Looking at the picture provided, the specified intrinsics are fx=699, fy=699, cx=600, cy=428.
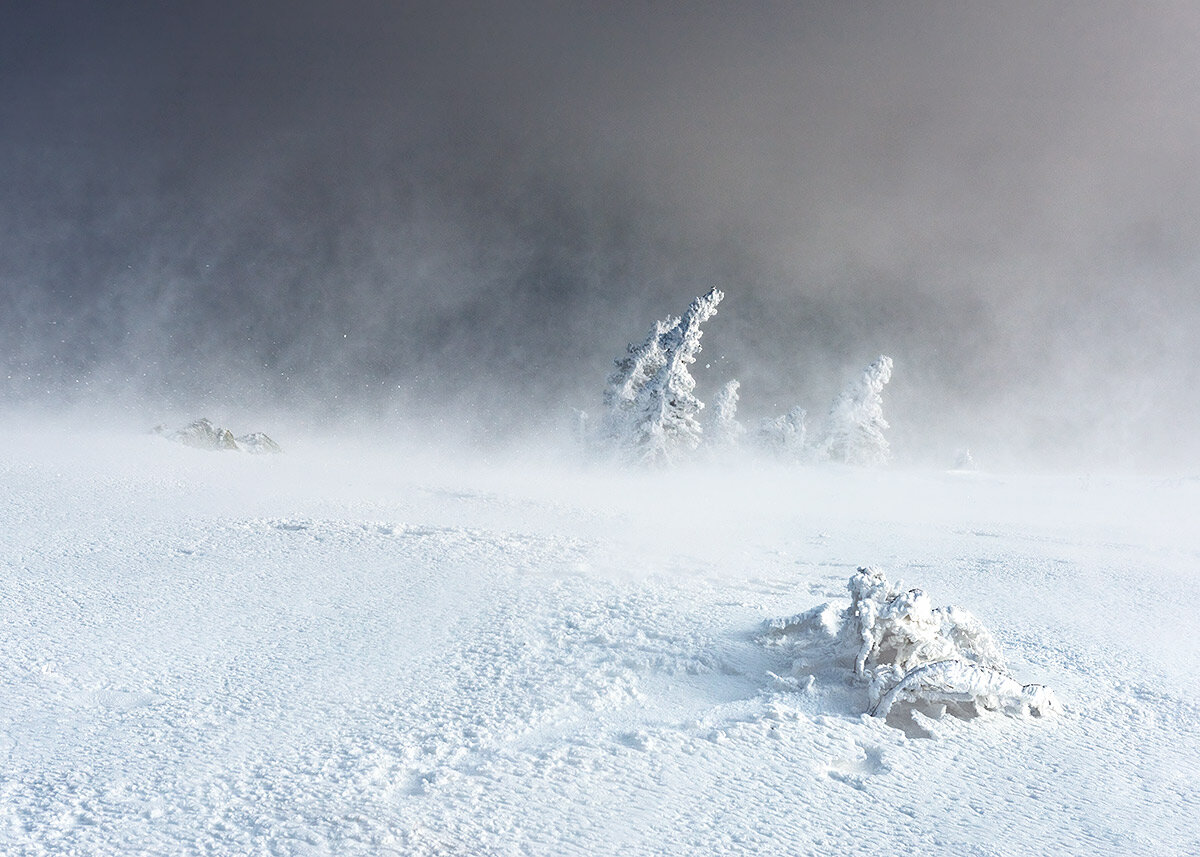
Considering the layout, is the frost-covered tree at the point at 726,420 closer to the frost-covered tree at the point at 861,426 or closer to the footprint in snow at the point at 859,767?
the frost-covered tree at the point at 861,426

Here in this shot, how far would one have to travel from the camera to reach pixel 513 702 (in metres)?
5.43

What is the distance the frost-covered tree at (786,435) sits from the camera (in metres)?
43.7

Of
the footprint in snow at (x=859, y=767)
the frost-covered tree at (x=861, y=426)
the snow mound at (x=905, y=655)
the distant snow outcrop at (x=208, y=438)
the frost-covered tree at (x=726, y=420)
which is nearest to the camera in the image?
the footprint in snow at (x=859, y=767)

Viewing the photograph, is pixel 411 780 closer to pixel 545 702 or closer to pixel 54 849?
pixel 545 702

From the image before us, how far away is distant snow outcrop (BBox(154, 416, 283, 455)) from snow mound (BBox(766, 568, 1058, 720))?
885 inches

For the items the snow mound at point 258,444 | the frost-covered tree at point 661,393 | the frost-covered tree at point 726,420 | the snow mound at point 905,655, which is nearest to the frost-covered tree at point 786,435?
the frost-covered tree at point 726,420

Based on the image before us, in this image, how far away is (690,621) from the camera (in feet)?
24.3

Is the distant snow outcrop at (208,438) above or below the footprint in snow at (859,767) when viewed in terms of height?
above

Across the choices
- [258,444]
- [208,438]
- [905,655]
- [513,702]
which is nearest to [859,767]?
[905,655]

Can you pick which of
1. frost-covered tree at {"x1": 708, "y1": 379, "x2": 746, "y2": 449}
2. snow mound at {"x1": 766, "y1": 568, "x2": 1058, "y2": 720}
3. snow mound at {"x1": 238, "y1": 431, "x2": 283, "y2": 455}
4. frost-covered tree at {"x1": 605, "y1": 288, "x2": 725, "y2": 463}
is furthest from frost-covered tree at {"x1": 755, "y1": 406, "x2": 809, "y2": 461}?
snow mound at {"x1": 766, "y1": 568, "x2": 1058, "y2": 720}

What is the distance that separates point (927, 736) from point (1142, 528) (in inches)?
697

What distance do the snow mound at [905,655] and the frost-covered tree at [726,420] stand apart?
3940 cm

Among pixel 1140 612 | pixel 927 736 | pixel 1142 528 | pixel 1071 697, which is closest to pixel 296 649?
pixel 927 736

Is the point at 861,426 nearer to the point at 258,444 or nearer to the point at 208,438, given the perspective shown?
the point at 258,444
